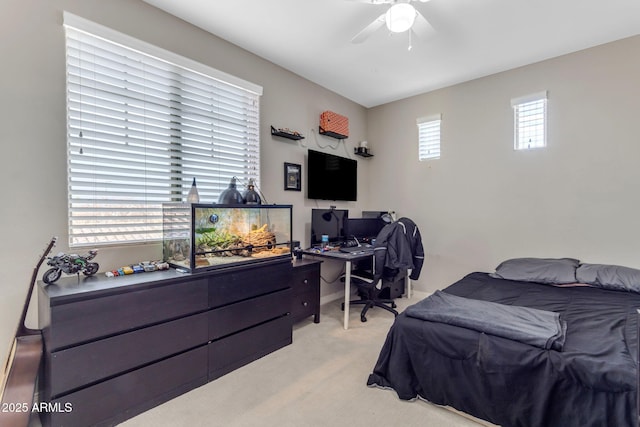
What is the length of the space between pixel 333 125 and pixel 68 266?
314cm

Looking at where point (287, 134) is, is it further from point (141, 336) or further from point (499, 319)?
point (499, 319)

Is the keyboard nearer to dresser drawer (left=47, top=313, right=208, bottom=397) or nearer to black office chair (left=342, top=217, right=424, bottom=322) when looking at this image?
black office chair (left=342, top=217, right=424, bottom=322)

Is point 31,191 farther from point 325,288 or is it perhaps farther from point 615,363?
point 615,363

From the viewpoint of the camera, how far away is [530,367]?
1.53 metres

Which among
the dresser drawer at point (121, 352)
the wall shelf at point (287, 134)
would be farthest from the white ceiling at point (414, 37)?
the dresser drawer at point (121, 352)

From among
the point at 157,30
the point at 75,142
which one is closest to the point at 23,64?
the point at 75,142

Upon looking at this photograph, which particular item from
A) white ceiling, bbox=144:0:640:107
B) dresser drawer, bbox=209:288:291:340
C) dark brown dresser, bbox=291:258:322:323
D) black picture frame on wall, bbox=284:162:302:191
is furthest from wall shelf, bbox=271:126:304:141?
dresser drawer, bbox=209:288:291:340

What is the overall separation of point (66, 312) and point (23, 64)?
156 centimetres

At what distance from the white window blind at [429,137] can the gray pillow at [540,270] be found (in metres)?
1.71

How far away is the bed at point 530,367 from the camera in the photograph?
1.36m

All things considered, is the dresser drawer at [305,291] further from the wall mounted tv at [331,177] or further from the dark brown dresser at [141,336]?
the wall mounted tv at [331,177]

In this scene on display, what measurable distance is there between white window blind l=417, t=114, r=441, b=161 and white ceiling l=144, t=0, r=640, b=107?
0.58m

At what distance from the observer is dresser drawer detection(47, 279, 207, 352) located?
5.15ft

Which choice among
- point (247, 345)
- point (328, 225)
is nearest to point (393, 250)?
point (328, 225)
